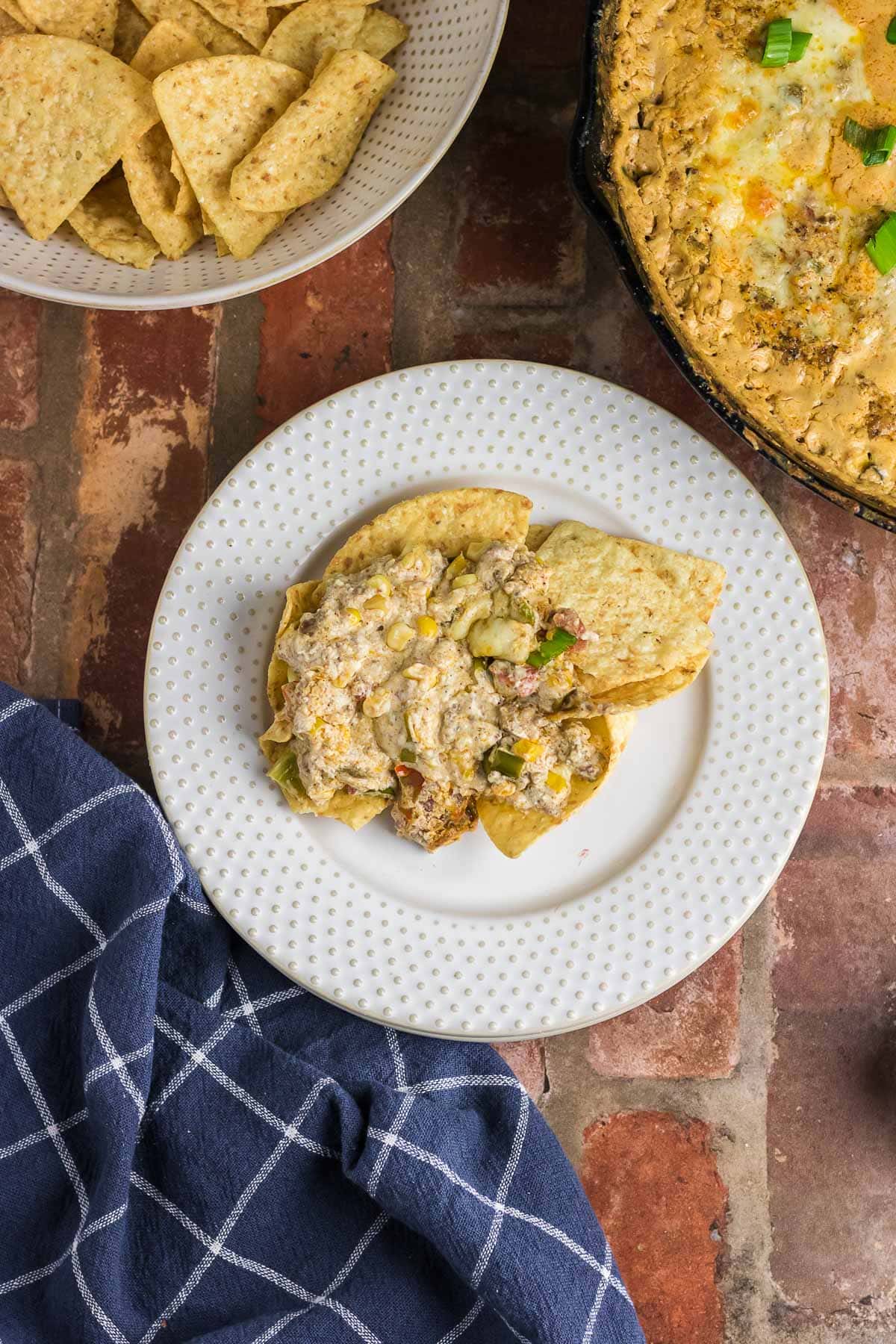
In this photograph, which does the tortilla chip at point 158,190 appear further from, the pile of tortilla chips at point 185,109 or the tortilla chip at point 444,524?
the tortilla chip at point 444,524

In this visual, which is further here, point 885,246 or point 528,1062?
point 528,1062

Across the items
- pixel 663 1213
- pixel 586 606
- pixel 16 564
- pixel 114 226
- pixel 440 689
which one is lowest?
pixel 663 1213

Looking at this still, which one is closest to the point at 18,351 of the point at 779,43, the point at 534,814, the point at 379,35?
the point at 379,35

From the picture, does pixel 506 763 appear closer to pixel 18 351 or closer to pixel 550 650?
pixel 550 650

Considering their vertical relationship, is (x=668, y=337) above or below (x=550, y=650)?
above

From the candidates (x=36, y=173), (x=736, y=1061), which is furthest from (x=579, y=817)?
(x=36, y=173)

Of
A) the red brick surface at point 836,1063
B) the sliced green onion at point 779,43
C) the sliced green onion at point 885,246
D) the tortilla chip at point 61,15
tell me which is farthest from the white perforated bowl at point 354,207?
the red brick surface at point 836,1063

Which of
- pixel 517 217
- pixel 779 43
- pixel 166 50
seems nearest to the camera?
pixel 779 43

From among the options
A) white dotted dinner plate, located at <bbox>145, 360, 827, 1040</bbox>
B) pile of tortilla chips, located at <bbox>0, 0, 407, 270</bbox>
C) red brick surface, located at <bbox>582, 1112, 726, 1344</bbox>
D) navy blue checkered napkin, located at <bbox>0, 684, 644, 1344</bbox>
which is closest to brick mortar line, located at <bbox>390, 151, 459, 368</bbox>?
white dotted dinner plate, located at <bbox>145, 360, 827, 1040</bbox>

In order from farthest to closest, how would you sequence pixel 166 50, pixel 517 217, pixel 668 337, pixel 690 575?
pixel 517 217 < pixel 690 575 < pixel 166 50 < pixel 668 337
